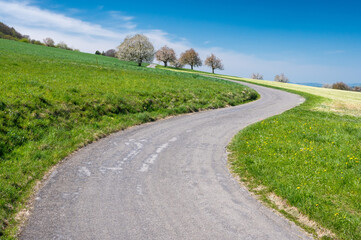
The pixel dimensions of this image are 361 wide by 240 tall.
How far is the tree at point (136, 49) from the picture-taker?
69438mm

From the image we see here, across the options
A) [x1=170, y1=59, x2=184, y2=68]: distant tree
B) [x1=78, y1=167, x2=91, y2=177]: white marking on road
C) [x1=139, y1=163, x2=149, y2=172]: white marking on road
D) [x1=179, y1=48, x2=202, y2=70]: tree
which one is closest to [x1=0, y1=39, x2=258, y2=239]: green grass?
[x1=78, y1=167, x2=91, y2=177]: white marking on road

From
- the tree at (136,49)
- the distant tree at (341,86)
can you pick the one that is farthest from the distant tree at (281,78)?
the tree at (136,49)

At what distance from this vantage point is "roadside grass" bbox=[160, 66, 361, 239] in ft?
20.7

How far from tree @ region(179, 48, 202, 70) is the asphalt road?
384 ft

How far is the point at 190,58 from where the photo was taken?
407ft

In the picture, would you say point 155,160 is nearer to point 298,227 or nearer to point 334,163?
point 298,227

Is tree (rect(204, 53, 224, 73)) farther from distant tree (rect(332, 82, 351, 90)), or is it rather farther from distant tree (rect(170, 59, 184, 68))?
distant tree (rect(332, 82, 351, 90))

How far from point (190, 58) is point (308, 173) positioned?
Answer: 12028cm

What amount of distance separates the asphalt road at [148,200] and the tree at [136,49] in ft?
202

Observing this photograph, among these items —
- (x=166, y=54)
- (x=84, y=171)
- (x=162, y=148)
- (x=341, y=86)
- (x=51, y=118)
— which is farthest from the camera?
(x=341, y=86)

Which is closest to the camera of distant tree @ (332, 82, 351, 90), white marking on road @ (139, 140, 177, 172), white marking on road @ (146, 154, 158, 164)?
white marking on road @ (139, 140, 177, 172)

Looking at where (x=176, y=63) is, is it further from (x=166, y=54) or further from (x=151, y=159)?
(x=151, y=159)

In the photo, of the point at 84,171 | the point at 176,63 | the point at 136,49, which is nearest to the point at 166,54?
the point at 176,63

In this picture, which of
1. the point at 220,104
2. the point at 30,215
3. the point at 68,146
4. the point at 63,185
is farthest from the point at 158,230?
the point at 220,104
